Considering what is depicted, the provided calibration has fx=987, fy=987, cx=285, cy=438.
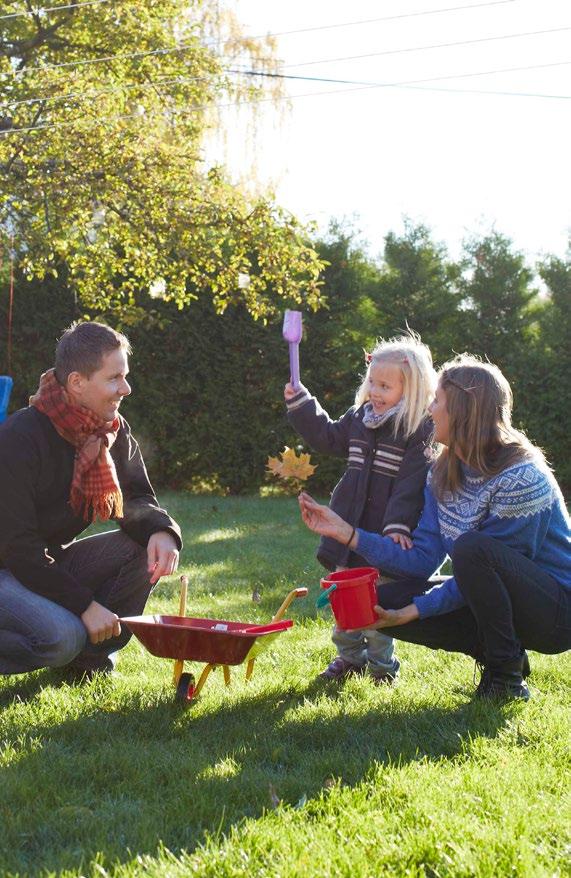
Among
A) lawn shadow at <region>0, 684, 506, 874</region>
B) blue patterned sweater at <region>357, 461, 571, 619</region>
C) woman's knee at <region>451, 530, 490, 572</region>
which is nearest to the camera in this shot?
lawn shadow at <region>0, 684, 506, 874</region>

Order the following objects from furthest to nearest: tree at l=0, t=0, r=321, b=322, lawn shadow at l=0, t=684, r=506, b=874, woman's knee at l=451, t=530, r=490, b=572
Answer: tree at l=0, t=0, r=321, b=322 < woman's knee at l=451, t=530, r=490, b=572 < lawn shadow at l=0, t=684, r=506, b=874

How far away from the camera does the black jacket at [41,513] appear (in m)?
3.24

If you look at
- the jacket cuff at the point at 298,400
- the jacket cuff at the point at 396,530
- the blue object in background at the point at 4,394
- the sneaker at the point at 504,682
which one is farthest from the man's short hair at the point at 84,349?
the sneaker at the point at 504,682

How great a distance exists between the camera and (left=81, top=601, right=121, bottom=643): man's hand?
322 cm

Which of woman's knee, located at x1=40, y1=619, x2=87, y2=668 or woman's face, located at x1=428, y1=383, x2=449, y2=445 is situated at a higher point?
woman's face, located at x1=428, y1=383, x2=449, y2=445

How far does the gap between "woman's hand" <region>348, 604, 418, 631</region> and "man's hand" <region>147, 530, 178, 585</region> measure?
719mm

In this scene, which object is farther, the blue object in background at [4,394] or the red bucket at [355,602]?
the blue object in background at [4,394]

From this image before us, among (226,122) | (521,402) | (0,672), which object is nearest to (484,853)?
(0,672)

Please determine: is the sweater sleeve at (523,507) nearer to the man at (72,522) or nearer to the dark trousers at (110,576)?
the man at (72,522)

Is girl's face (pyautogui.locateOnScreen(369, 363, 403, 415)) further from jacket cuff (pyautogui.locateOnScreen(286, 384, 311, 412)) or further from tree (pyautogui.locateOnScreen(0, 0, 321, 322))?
tree (pyautogui.locateOnScreen(0, 0, 321, 322))

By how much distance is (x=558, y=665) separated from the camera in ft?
12.7

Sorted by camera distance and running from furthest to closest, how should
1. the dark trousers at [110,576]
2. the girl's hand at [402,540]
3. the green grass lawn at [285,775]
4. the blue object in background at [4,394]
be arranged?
the blue object in background at [4,394] < the dark trousers at [110,576] < the girl's hand at [402,540] < the green grass lawn at [285,775]

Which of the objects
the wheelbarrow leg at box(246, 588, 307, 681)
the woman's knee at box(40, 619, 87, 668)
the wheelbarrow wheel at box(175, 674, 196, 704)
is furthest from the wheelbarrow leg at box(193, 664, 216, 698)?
the woman's knee at box(40, 619, 87, 668)

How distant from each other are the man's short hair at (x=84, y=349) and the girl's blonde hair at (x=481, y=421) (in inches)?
45.5
